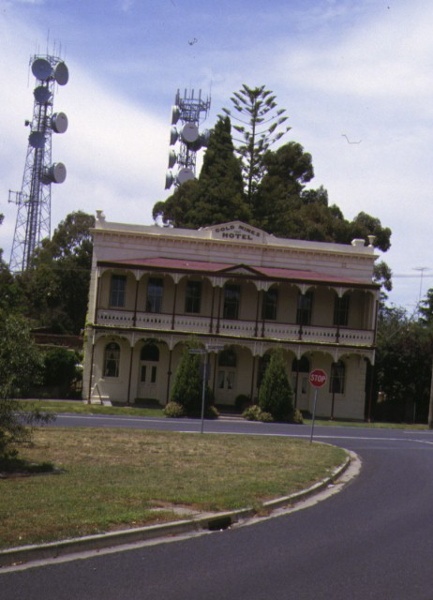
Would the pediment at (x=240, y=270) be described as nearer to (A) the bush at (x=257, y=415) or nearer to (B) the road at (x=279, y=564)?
(A) the bush at (x=257, y=415)

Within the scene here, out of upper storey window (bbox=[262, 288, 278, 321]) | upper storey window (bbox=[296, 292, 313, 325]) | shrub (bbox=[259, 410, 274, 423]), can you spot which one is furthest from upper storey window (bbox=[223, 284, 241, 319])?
shrub (bbox=[259, 410, 274, 423])

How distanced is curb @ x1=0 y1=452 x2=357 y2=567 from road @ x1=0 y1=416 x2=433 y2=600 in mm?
234

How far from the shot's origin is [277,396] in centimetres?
3897

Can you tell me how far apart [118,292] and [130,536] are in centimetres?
3388

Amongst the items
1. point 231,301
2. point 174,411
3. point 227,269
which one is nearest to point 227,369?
point 231,301

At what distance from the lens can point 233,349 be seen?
45125 mm

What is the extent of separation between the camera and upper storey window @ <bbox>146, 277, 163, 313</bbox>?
4453 cm

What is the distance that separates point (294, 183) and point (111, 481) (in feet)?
199

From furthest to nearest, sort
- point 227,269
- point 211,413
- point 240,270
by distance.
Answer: point 240,270, point 227,269, point 211,413

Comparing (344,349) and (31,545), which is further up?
(344,349)

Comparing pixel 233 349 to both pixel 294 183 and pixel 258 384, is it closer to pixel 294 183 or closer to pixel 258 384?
pixel 258 384

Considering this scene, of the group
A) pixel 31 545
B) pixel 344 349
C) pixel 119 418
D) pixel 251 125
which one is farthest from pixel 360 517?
pixel 251 125

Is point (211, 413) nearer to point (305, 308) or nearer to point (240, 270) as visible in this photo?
point (240, 270)

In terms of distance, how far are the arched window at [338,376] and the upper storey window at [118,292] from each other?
1127 centimetres
